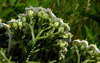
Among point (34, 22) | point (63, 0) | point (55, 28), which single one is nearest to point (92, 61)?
point (55, 28)

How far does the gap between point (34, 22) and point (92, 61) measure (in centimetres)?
38

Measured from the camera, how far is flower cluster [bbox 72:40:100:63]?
2.71ft

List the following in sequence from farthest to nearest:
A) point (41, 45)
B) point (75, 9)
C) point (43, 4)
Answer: point (75, 9) < point (43, 4) < point (41, 45)

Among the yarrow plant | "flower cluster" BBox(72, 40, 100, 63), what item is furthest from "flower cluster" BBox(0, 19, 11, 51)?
"flower cluster" BBox(72, 40, 100, 63)

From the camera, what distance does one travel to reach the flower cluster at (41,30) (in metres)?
0.81

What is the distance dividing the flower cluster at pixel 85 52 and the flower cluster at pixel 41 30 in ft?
0.23

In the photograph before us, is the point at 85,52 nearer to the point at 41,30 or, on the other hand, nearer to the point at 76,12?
the point at 41,30

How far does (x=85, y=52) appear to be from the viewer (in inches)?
33.5

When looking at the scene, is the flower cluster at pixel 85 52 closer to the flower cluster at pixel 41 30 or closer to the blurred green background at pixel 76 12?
the flower cluster at pixel 41 30

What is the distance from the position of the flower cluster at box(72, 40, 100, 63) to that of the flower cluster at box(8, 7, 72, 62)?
70mm

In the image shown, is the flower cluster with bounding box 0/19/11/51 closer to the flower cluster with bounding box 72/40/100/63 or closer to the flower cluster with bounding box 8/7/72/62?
the flower cluster with bounding box 8/7/72/62

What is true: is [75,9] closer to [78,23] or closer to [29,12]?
[78,23]

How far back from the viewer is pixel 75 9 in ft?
4.82

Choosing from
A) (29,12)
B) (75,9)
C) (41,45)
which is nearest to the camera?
(29,12)
